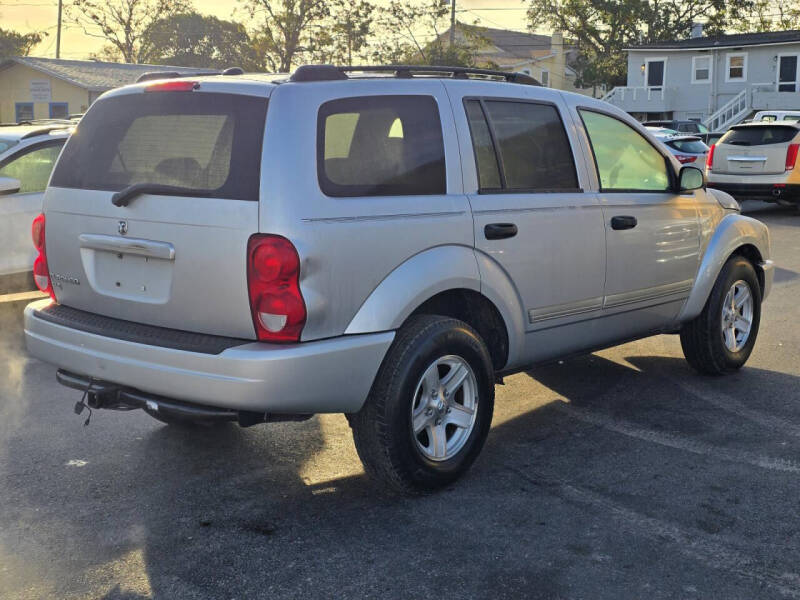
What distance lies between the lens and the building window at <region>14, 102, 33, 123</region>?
1667 inches

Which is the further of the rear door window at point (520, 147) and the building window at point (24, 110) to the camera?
the building window at point (24, 110)

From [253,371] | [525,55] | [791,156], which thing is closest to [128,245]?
[253,371]

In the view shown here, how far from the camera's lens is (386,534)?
162 inches

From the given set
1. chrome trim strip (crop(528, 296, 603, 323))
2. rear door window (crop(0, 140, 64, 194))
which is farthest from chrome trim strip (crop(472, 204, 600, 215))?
rear door window (crop(0, 140, 64, 194))

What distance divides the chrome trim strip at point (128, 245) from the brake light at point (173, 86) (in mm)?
684

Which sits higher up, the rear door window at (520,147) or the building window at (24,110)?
the building window at (24,110)

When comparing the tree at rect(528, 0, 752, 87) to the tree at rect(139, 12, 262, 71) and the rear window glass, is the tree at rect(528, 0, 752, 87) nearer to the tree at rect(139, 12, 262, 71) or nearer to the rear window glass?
the tree at rect(139, 12, 262, 71)

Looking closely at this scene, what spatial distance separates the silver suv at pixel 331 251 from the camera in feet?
13.0

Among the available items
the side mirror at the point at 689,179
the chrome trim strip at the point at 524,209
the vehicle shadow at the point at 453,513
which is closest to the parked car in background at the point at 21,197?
the vehicle shadow at the point at 453,513

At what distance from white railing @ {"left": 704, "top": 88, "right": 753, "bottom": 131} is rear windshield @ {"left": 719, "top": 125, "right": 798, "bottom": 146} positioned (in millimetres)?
26693

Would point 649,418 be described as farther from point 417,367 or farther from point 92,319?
point 92,319

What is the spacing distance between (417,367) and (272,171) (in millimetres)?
A: 1059

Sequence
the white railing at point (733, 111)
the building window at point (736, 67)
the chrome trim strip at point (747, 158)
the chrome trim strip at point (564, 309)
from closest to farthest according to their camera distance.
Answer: the chrome trim strip at point (564, 309) → the chrome trim strip at point (747, 158) → the white railing at point (733, 111) → the building window at point (736, 67)

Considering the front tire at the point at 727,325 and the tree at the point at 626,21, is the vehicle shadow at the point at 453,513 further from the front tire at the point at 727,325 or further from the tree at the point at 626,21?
the tree at the point at 626,21
